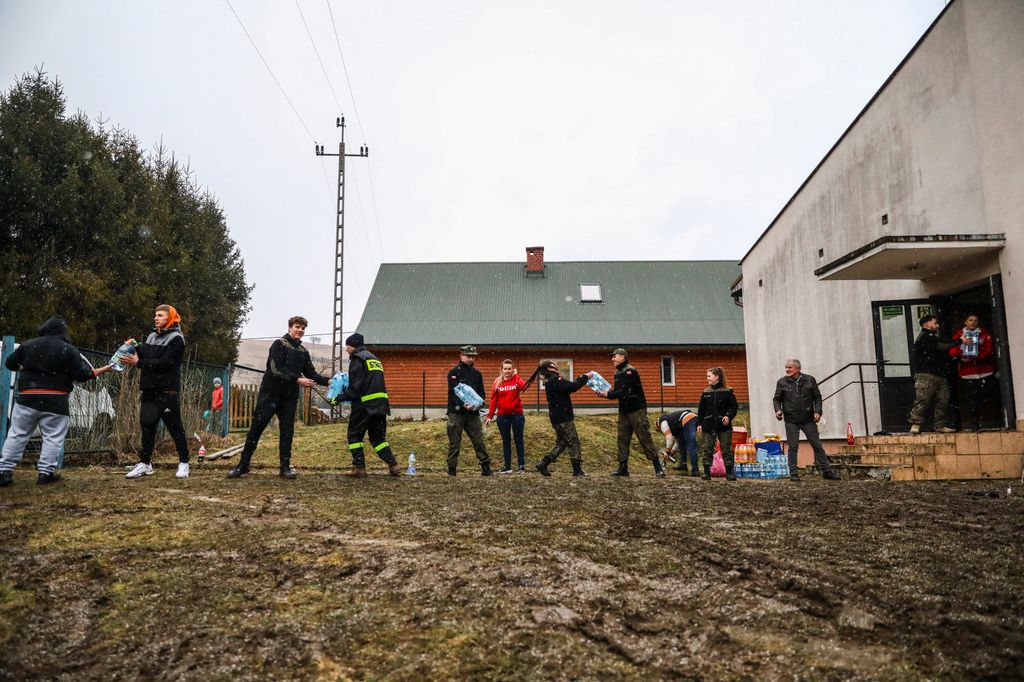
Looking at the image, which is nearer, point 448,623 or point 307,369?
point 448,623

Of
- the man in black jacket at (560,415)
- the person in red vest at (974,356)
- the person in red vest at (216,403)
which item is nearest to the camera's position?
the person in red vest at (974,356)

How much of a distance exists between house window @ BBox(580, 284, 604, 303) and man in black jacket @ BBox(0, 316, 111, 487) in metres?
25.1

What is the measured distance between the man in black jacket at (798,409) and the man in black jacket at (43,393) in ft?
29.4

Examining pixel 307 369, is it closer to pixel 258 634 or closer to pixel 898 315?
pixel 258 634

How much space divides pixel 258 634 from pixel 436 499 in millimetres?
3443

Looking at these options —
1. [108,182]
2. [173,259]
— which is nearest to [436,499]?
[108,182]

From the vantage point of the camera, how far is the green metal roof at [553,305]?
28.3 m

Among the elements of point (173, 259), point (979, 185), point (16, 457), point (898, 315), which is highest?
point (173, 259)

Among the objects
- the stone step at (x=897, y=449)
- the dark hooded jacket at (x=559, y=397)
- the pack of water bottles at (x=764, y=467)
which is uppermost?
the dark hooded jacket at (x=559, y=397)

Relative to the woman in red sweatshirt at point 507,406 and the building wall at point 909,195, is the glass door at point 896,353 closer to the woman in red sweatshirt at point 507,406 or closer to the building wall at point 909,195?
the building wall at point 909,195

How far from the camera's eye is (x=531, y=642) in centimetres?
269

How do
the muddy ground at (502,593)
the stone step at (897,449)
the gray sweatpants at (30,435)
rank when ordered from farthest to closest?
1. the stone step at (897,449)
2. the gray sweatpants at (30,435)
3. the muddy ground at (502,593)

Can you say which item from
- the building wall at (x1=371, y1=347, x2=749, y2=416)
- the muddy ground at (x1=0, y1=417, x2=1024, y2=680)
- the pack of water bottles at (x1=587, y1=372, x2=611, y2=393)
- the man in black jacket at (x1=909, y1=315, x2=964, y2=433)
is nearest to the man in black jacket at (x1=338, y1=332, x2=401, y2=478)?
the muddy ground at (x1=0, y1=417, x2=1024, y2=680)

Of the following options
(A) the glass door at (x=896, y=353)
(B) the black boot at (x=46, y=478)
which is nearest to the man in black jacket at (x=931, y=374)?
(A) the glass door at (x=896, y=353)
